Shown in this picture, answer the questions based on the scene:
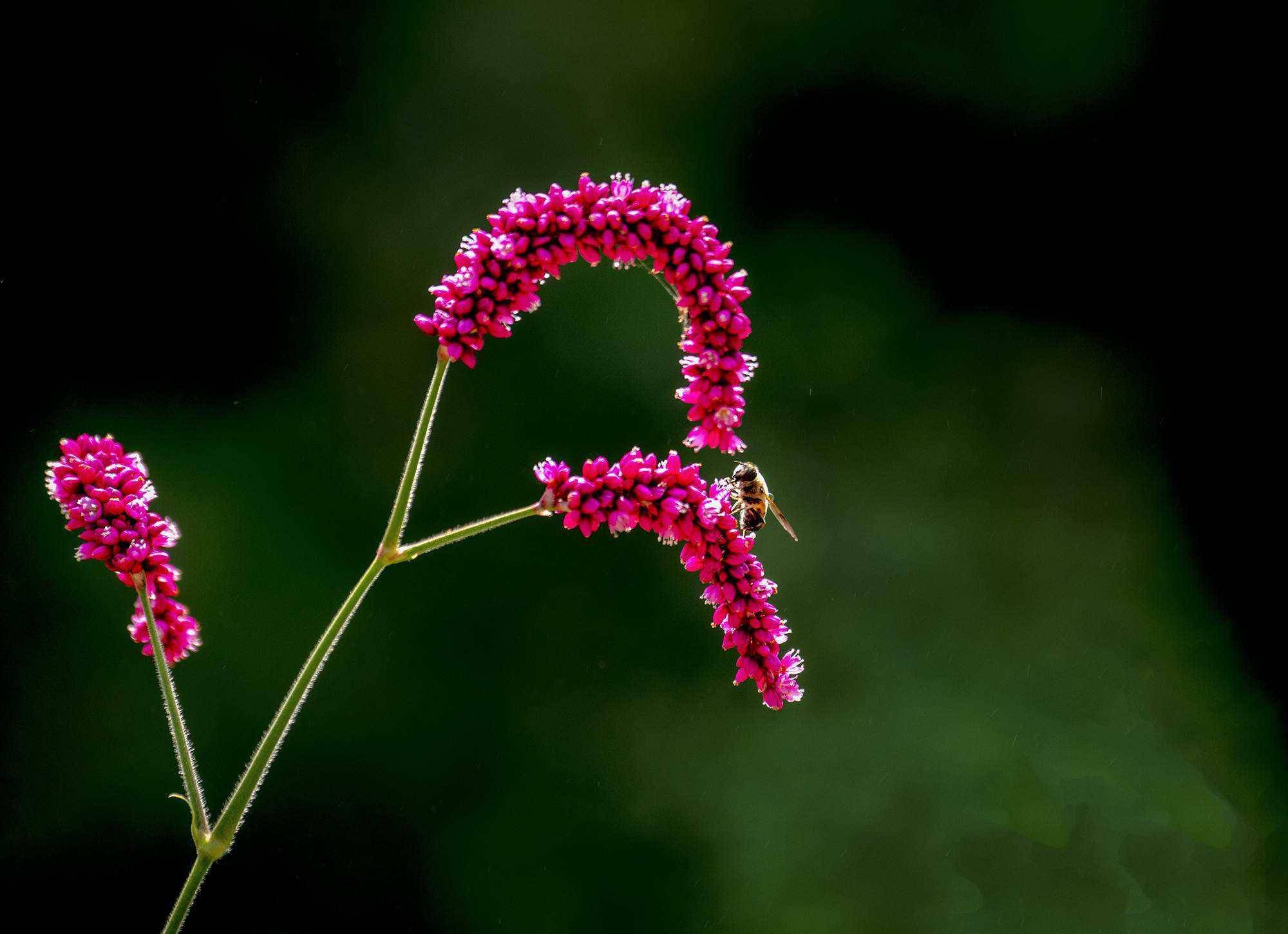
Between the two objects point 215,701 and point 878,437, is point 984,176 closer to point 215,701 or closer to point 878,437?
point 878,437

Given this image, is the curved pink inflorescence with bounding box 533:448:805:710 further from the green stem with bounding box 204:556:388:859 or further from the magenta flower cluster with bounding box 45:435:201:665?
the magenta flower cluster with bounding box 45:435:201:665

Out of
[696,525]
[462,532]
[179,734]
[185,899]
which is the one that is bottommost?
[185,899]

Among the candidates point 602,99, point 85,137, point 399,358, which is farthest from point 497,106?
point 85,137

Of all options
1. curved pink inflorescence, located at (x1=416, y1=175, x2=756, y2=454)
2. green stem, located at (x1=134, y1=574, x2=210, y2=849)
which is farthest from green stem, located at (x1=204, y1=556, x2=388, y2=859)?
curved pink inflorescence, located at (x1=416, y1=175, x2=756, y2=454)

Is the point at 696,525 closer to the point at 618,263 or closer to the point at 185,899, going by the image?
the point at 618,263

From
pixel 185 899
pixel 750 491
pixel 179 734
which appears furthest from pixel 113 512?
pixel 750 491

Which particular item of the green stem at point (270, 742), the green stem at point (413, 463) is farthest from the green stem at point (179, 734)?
the green stem at point (413, 463)
